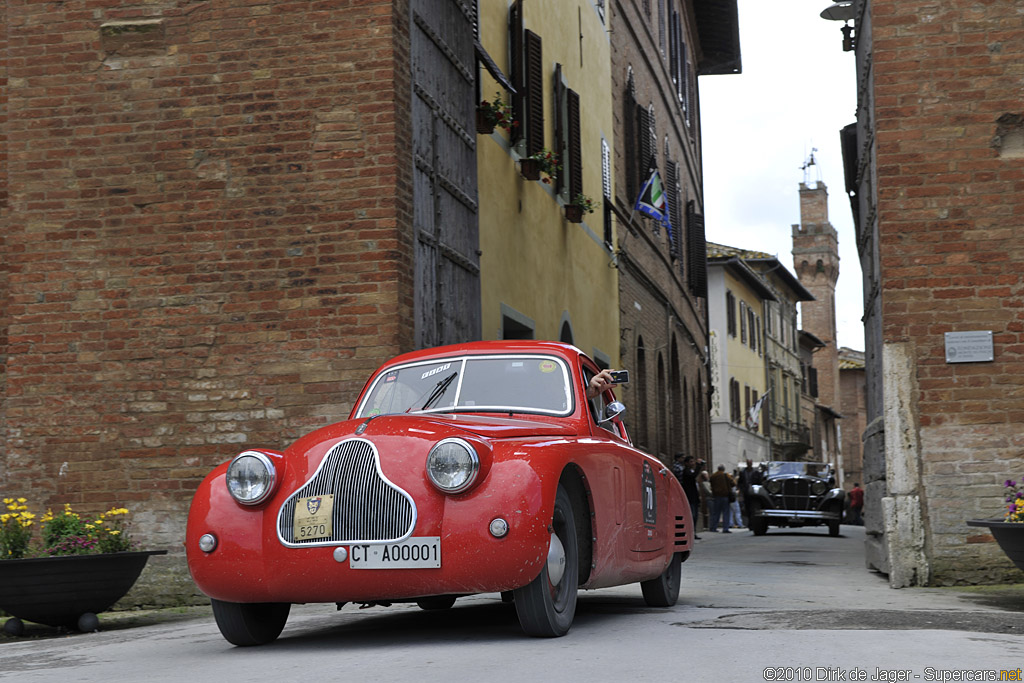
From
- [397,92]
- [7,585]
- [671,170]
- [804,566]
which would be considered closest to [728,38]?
[671,170]

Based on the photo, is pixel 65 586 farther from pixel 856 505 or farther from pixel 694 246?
pixel 856 505

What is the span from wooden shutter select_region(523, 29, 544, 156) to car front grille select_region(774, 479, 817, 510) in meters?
11.9

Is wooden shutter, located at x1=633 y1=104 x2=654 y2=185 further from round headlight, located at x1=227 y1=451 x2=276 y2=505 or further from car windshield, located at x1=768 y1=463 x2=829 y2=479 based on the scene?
round headlight, located at x1=227 y1=451 x2=276 y2=505

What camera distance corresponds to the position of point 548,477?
5.67 m

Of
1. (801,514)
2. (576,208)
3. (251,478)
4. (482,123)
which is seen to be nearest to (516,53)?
(482,123)

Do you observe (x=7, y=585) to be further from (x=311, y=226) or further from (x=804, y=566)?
(x=804, y=566)

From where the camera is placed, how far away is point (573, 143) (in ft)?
58.4

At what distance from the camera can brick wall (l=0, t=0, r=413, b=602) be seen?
9.95m

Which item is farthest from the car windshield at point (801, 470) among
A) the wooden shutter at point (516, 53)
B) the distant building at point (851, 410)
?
the distant building at point (851, 410)

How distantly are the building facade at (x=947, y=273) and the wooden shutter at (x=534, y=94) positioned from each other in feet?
18.7

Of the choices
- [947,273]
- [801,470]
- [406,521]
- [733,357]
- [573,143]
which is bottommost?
[801,470]

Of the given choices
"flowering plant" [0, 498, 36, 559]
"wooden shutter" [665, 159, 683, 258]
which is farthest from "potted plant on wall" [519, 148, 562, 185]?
"wooden shutter" [665, 159, 683, 258]

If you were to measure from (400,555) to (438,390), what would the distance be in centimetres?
159

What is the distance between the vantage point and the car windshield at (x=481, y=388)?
22.6 feet
